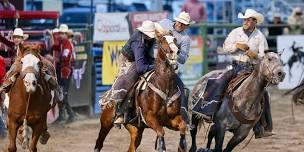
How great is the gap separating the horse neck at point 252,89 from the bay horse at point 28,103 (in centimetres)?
238

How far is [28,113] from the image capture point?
417 inches

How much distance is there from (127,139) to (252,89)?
392 cm

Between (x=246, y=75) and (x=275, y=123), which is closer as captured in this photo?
(x=246, y=75)

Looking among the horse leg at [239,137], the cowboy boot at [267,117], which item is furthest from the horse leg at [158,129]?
the cowboy boot at [267,117]

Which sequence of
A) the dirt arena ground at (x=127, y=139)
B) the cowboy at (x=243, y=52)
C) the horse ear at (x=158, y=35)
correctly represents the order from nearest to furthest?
the horse ear at (x=158, y=35) < the cowboy at (x=243, y=52) < the dirt arena ground at (x=127, y=139)

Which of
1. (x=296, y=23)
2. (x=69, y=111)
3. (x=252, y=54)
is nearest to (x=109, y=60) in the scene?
(x=69, y=111)

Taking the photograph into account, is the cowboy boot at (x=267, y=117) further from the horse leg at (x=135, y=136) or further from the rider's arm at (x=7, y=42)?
the rider's arm at (x=7, y=42)

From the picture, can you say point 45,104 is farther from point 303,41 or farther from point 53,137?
point 303,41

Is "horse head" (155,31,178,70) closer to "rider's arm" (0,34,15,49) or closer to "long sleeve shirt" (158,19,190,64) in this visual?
"long sleeve shirt" (158,19,190,64)

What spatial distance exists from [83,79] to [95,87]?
32 cm

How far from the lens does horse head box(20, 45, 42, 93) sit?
1013cm

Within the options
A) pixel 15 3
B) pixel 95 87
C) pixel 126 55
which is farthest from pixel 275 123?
pixel 126 55

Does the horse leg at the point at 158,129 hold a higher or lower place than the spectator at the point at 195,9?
lower

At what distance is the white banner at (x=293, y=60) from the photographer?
861 inches
